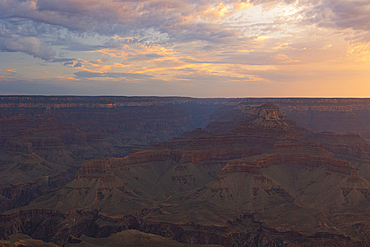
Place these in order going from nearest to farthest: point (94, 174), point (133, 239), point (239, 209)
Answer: point (133, 239) < point (239, 209) < point (94, 174)

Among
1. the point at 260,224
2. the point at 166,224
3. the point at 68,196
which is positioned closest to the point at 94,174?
the point at 68,196

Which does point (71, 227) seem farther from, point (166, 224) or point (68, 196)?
point (166, 224)

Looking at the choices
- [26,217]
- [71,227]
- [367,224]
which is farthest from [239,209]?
[26,217]

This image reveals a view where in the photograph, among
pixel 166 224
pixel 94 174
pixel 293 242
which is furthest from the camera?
pixel 94 174

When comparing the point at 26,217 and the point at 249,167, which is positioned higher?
the point at 249,167

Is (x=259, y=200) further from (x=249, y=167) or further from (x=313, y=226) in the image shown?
(x=313, y=226)

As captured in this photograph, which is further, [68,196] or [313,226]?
[68,196]

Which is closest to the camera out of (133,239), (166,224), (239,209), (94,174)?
(133,239)

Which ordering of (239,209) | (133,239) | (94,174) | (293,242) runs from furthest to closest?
(94,174) < (239,209) < (293,242) < (133,239)

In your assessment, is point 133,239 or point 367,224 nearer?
point 133,239
